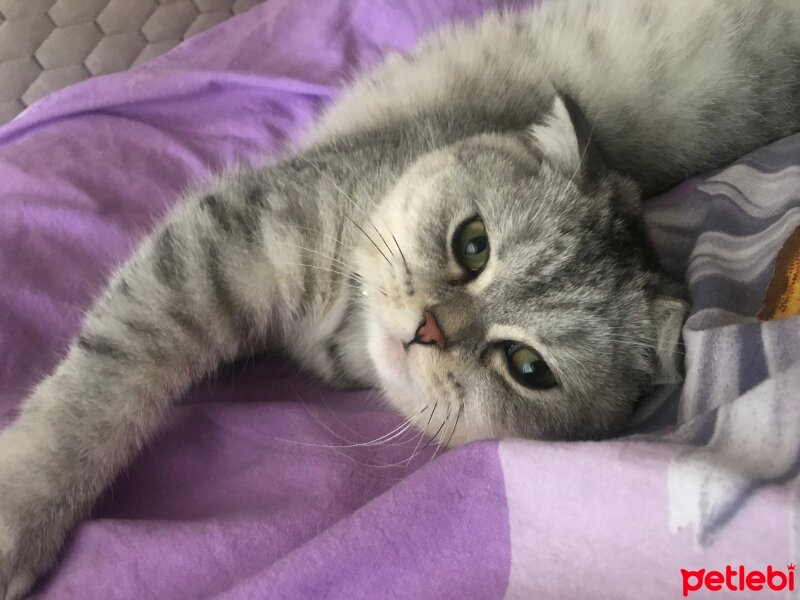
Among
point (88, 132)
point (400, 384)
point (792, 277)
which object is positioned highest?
point (88, 132)

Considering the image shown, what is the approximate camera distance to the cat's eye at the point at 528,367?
96 cm

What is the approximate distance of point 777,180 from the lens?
3.54 feet

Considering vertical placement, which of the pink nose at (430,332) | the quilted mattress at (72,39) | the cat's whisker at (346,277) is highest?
the quilted mattress at (72,39)

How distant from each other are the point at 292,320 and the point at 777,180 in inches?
32.7

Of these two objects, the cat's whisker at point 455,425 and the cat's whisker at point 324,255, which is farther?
the cat's whisker at point 324,255

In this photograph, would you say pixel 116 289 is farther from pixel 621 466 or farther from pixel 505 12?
pixel 505 12

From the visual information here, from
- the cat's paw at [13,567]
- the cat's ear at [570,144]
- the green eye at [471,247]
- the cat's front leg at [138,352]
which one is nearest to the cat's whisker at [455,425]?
the green eye at [471,247]

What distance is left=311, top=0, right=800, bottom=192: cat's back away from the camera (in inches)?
53.1

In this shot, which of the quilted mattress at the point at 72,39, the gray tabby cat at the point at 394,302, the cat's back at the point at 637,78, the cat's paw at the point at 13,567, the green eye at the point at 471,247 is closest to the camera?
the cat's paw at the point at 13,567

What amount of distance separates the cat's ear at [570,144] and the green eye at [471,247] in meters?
0.20

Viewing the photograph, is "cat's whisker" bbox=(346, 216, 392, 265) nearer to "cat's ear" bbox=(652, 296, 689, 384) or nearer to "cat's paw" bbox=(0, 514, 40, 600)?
"cat's ear" bbox=(652, 296, 689, 384)

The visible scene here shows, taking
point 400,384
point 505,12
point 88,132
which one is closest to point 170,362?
point 400,384

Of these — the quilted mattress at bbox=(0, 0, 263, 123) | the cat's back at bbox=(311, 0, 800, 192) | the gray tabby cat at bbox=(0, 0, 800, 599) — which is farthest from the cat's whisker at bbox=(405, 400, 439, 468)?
the quilted mattress at bbox=(0, 0, 263, 123)

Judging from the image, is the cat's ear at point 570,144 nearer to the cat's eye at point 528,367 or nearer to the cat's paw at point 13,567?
the cat's eye at point 528,367
